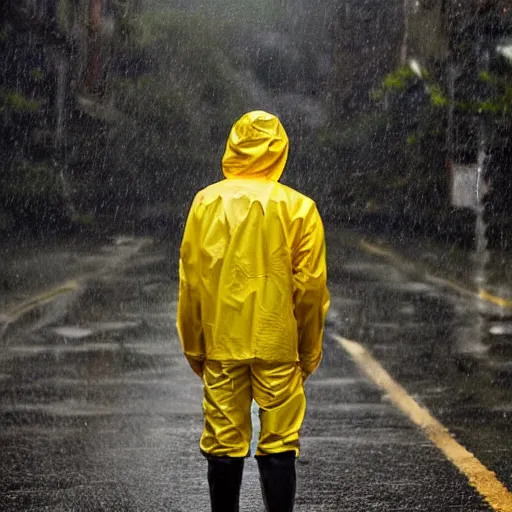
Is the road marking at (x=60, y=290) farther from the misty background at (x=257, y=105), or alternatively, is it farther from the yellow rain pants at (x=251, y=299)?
the yellow rain pants at (x=251, y=299)

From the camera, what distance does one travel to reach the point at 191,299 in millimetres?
4059

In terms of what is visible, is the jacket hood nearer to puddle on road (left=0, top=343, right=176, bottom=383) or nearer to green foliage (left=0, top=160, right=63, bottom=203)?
puddle on road (left=0, top=343, right=176, bottom=383)

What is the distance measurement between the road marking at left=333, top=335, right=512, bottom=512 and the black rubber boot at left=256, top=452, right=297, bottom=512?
1256 millimetres

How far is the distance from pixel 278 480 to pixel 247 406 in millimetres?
308

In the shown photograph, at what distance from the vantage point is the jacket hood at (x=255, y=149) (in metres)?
4.11

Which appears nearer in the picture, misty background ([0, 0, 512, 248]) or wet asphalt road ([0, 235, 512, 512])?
wet asphalt road ([0, 235, 512, 512])

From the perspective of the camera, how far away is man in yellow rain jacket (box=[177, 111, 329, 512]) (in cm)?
395

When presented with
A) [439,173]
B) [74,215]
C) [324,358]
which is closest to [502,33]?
[439,173]

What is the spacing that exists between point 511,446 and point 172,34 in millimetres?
40599

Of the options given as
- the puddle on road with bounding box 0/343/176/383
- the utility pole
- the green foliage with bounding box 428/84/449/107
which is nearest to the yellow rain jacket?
the puddle on road with bounding box 0/343/176/383

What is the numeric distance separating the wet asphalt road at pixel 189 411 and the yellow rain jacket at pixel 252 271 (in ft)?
4.23

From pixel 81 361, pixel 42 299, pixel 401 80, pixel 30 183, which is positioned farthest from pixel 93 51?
pixel 81 361

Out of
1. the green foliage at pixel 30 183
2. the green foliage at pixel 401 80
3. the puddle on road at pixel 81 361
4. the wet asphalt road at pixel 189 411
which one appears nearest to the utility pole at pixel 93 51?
the green foliage at pixel 30 183

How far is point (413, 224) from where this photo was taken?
26.8m
